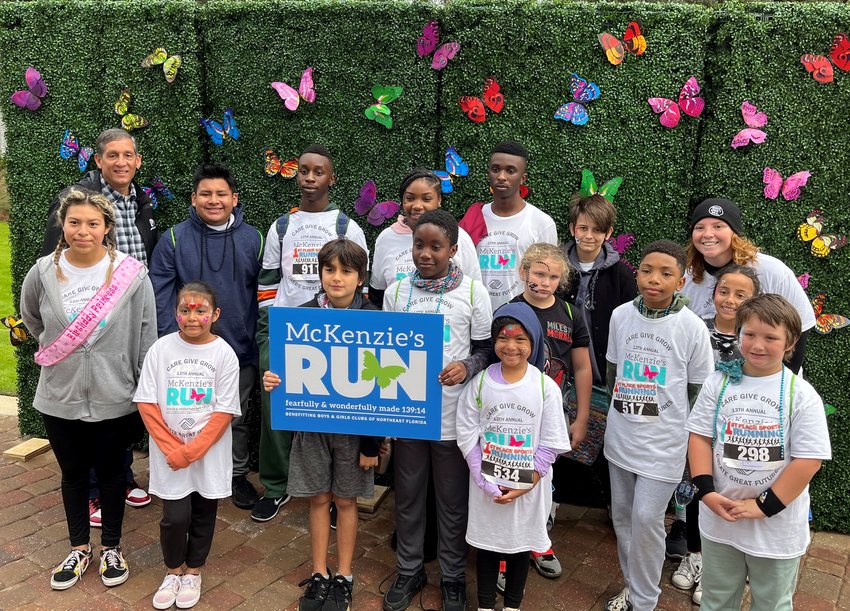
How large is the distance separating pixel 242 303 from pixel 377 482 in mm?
1771

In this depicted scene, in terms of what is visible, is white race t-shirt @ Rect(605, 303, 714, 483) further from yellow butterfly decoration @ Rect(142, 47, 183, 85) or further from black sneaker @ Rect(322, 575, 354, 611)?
yellow butterfly decoration @ Rect(142, 47, 183, 85)

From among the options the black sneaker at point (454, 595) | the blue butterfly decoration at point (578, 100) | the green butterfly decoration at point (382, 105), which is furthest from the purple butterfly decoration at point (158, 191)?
the black sneaker at point (454, 595)

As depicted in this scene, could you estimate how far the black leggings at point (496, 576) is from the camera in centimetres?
350

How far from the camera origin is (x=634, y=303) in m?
3.61

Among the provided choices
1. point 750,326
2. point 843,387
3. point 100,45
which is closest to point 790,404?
point 750,326

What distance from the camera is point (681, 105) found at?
444 centimetres

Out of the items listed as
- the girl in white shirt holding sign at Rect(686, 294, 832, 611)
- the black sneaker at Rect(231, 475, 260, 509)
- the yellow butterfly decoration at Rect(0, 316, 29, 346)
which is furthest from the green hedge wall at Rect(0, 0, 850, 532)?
the black sneaker at Rect(231, 475, 260, 509)

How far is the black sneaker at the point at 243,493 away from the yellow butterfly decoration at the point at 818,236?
159 inches

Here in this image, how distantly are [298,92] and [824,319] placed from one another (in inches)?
152

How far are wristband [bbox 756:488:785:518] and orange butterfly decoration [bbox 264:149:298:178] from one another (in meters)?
3.72

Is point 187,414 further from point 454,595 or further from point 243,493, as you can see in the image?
point 454,595

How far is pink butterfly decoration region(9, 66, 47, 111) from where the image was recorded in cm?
530

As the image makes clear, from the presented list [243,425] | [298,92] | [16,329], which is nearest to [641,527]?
[243,425]

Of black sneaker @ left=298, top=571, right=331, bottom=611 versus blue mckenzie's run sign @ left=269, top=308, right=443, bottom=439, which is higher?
blue mckenzie's run sign @ left=269, top=308, right=443, bottom=439
